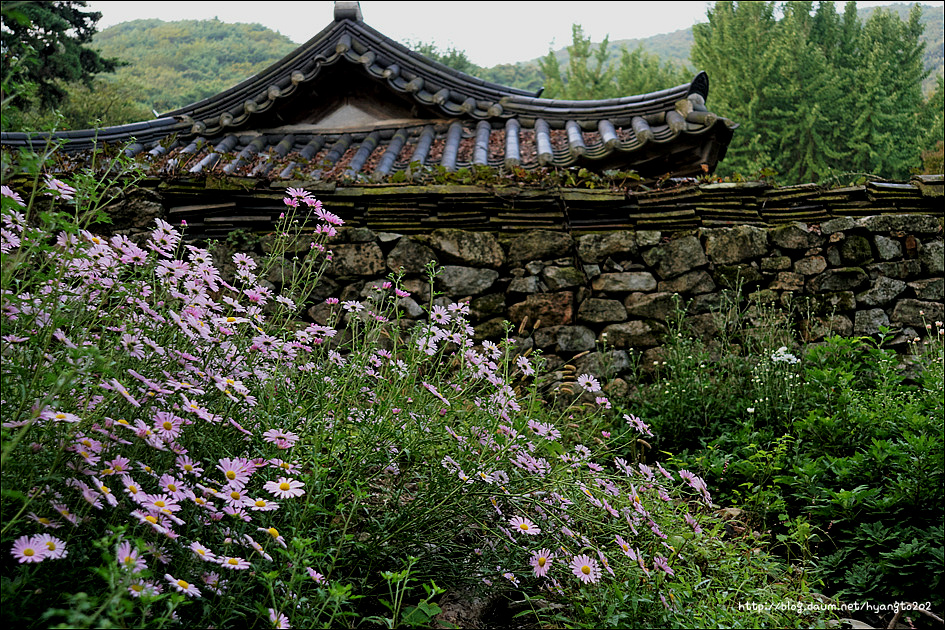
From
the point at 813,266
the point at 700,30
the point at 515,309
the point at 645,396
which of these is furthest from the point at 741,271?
the point at 700,30

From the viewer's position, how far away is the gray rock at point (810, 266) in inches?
160

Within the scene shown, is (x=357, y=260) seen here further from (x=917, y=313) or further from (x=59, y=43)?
(x=59, y=43)

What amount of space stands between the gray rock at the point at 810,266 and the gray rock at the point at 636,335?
99 cm

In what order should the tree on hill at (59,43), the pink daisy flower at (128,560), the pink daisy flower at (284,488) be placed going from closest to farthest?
the pink daisy flower at (128,560), the pink daisy flower at (284,488), the tree on hill at (59,43)

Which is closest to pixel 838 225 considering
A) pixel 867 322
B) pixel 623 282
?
pixel 867 322

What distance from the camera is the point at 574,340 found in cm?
390

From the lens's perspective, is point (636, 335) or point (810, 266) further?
point (810, 266)

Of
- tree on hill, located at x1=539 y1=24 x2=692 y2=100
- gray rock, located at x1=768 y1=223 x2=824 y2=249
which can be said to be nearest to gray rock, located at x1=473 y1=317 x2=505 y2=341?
gray rock, located at x1=768 y1=223 x2=824 y2=249

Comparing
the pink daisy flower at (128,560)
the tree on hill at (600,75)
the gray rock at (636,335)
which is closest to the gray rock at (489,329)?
the gray rock at (636,335)

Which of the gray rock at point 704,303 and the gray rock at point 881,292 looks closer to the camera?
the gray rock at point 704,303

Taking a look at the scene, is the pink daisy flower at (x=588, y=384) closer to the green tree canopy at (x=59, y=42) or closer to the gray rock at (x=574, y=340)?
the gray rock at (x=574, y=340)

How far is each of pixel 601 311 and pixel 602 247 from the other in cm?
41

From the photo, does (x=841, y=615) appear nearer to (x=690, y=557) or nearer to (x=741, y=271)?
(x=690, y=557)

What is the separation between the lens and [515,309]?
3895mm
